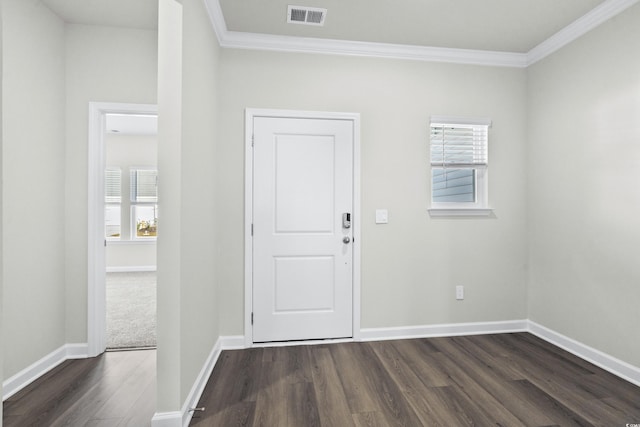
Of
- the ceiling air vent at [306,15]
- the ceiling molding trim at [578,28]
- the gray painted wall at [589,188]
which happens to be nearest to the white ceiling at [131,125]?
the ceiling air vent at [306,15]

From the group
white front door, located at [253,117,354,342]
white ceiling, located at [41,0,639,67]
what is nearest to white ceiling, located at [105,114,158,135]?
white ceiling, located at [41,0,639,67]

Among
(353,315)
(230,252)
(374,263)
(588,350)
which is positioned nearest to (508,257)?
(588,350)

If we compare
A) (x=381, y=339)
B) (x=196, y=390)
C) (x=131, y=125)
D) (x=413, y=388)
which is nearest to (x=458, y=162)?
(x=381, y=339)

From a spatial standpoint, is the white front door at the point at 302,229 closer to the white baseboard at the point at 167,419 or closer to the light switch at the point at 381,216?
the light switch at the point at 381,216

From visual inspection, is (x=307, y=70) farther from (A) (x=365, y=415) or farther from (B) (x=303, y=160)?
(A) (x=365, y=415)

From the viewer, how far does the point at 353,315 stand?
10.2 feet

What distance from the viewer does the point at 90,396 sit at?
2225 mm

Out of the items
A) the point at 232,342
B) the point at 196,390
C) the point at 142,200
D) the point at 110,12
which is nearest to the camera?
the point at 196,390

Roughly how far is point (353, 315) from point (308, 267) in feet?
2.00

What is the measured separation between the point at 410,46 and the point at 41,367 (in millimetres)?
4013

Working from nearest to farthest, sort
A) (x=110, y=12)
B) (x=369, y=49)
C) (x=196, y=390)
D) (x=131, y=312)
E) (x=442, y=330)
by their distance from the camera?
(x=196, y=390)
(x=110, y=12)
(x=369, y=49)
(x=442, y=330)
(x=131, y=312)

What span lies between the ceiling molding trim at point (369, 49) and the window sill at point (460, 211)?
1.42 meters

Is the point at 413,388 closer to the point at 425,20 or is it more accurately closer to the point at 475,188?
the point at 475,188

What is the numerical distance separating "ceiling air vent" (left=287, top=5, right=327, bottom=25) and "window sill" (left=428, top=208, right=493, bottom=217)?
6.33 ft
